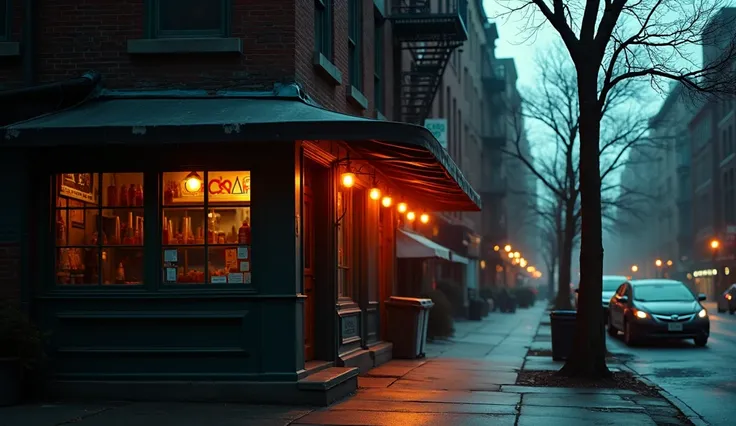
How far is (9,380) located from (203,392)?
2.01 meters

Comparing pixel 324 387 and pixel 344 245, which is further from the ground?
pixel 344 245

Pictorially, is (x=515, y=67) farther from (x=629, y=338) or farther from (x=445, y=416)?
(x=445, y=416)

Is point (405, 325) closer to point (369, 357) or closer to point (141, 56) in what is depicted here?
point (369, 357)

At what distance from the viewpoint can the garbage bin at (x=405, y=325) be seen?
1784 centimetres

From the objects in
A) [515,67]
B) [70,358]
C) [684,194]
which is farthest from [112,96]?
[684,194]

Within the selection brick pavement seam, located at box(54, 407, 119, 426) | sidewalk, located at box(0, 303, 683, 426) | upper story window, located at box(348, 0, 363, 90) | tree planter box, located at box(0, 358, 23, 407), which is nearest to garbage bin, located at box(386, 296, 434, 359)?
sidewalk, located at box(0, 303, 683, 426)

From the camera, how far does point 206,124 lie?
989 cm

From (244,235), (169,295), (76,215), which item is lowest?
(169,295)

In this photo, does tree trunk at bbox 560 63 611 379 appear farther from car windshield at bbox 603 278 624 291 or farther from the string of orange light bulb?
car windshield at bbox 603 278 624 291

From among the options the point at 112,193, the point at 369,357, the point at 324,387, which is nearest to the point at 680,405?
the point at 324,387

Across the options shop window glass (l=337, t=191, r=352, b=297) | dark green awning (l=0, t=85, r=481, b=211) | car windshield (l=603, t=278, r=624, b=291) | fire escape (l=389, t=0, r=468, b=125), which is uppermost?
fire escape (l=389, t=0, r=468, b=125)

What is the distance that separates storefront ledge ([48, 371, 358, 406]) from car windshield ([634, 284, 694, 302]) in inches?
567

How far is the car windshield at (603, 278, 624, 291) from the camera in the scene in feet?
103

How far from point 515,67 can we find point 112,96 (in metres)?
67.3
